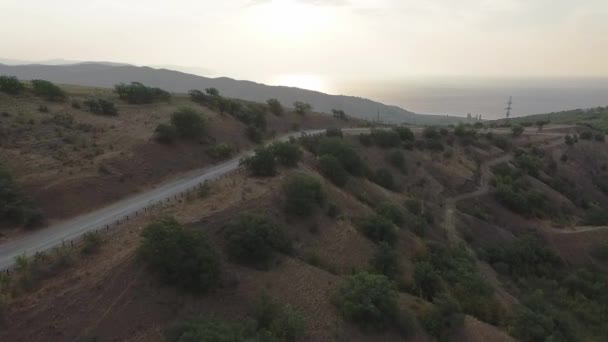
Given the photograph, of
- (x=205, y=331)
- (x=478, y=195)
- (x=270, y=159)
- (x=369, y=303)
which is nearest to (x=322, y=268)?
(x=369, y=303)

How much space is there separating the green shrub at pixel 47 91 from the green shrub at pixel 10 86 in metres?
1.02

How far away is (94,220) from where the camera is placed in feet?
59.5

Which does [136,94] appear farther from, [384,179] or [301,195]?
[301,195]

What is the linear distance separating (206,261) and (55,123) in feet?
62.1

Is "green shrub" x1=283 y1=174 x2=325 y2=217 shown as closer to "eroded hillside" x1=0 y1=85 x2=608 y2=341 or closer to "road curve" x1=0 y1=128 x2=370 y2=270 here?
"eroded hillside" x1=0 y1=85 x2=608 y2=341

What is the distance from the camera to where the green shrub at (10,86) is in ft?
98.6

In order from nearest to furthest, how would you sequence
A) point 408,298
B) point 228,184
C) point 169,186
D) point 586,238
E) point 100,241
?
point 100,241
point 408,298
point 228,184
point 169,186
point 586,238

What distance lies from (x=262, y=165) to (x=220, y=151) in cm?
750

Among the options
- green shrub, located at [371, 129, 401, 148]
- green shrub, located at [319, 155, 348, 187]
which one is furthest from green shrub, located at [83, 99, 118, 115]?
green shrub, located at [371, 129, 401, 148]

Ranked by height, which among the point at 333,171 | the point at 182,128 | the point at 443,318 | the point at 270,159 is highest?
the point at 182,128

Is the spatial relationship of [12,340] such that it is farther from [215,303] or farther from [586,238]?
[586,238]

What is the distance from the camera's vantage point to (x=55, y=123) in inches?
1043

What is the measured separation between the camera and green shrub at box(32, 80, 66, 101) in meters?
31.3

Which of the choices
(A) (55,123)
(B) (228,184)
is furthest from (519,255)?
(A) (55,123)
